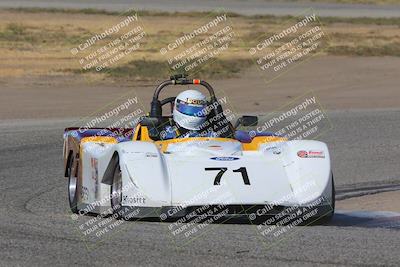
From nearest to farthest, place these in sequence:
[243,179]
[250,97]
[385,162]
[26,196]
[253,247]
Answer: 1. [253,247]
2. [243,179]
3. [26,196]
4. [385,162]
5. [250,97]

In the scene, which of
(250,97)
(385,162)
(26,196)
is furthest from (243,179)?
(250,97)

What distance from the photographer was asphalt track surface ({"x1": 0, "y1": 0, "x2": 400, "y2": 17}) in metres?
44.3

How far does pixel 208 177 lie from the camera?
33.2ft

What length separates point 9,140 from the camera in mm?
17547

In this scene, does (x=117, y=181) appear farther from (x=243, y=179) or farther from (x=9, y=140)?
(x=9, y=140)

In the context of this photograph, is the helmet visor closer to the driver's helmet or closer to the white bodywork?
the driver's helmet

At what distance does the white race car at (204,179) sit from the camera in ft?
32.6

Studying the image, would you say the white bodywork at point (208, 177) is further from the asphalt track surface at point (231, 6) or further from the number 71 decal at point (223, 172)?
the asphalt track surface at point (231, 6)

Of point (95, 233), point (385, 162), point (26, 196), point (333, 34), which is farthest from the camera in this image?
point (333, 34)

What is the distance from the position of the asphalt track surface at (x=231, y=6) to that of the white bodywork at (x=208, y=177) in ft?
106

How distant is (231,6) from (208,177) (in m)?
36.9

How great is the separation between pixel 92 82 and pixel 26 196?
14.7 metres

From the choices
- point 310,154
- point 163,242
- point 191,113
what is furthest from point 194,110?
point 163,242

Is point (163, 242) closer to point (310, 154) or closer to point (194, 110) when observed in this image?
point (310, 154)
